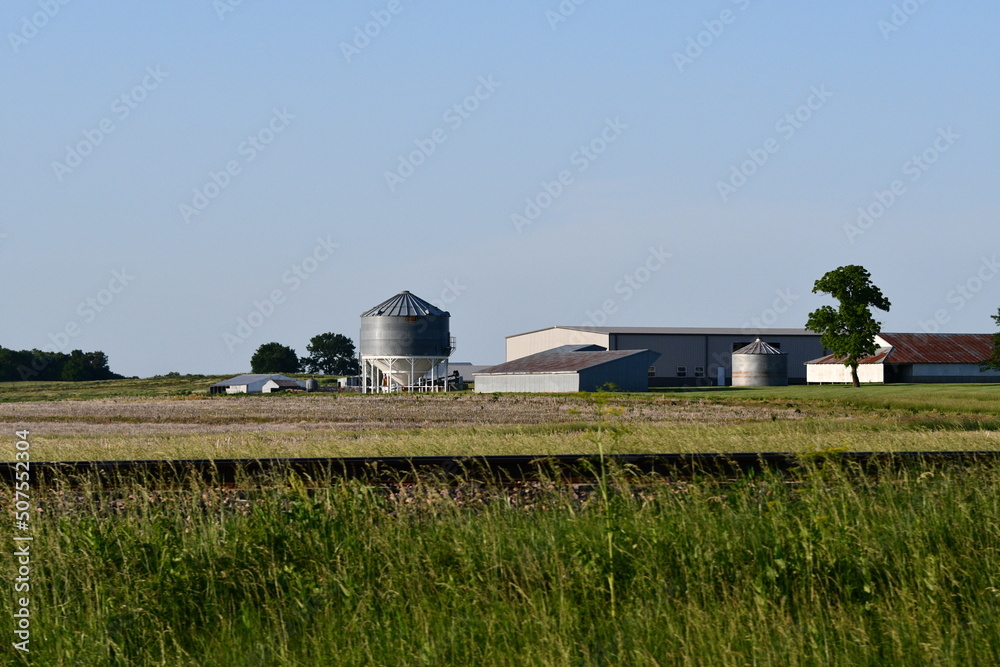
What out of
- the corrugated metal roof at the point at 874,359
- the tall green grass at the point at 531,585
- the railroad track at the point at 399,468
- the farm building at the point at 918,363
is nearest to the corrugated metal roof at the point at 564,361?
the corrugated metal roof at the point at 874,359

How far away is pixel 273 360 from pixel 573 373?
88655mm

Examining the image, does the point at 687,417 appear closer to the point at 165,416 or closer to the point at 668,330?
the point at 165,416

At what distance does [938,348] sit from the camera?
8812cm

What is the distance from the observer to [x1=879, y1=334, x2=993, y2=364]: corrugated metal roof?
8588 cm

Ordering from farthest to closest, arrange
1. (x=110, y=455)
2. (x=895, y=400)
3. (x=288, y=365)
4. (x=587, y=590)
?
(x=288, y=365)
(x=895, y=400)
(x=110, y=455)
(x=587, y=590)

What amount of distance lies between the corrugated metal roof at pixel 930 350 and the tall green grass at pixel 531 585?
8122cm

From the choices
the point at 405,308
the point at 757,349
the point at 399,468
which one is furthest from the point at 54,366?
the point at 399,468

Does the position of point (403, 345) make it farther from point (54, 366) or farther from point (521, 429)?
point (54, 366)

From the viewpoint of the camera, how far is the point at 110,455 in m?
15.9

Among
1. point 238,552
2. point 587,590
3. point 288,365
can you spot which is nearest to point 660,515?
point 587,590

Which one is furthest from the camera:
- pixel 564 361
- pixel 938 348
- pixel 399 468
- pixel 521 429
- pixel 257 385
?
pixel 257 385

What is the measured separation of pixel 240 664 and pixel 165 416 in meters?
37.9

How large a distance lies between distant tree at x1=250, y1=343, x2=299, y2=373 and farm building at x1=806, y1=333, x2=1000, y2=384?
85156 millimetres

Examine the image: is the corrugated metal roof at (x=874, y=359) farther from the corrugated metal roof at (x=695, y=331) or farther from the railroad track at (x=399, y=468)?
the railroad track at (x=399, y=468)
